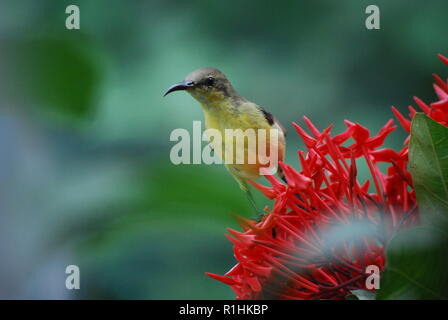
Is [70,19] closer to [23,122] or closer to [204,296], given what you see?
[23,122]

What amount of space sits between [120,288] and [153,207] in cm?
39

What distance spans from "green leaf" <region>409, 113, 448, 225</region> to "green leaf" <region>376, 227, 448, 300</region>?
0.09ft

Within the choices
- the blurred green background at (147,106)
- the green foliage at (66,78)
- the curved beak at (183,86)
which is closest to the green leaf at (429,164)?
the blurred green background at (147,106)

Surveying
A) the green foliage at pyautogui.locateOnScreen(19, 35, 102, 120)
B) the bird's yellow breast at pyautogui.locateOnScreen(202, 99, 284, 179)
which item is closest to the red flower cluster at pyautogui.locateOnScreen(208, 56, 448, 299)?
the bird's yellow breast at pyautogui.locateOnScreen(202, 99, 284, 179)

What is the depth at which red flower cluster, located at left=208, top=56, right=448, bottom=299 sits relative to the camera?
0.40 meters

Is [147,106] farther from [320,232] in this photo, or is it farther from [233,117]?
[320,232]

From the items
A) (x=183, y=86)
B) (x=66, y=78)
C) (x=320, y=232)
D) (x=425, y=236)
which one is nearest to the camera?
(x=425, y=236)

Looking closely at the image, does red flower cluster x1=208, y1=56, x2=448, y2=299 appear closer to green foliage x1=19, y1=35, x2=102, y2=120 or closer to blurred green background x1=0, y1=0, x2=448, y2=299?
blurred green background x1=0, y1=0, x2=448, y2=299

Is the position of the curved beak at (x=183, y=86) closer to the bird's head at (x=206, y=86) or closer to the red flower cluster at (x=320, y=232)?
the bird's head at (x=206, y=86)

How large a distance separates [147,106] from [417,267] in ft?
1.75

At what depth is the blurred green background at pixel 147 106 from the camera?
1.94 feet

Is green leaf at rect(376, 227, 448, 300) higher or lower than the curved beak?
lower

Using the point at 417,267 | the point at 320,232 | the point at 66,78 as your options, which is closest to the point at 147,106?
the point at 66,78

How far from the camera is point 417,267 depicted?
30cm
